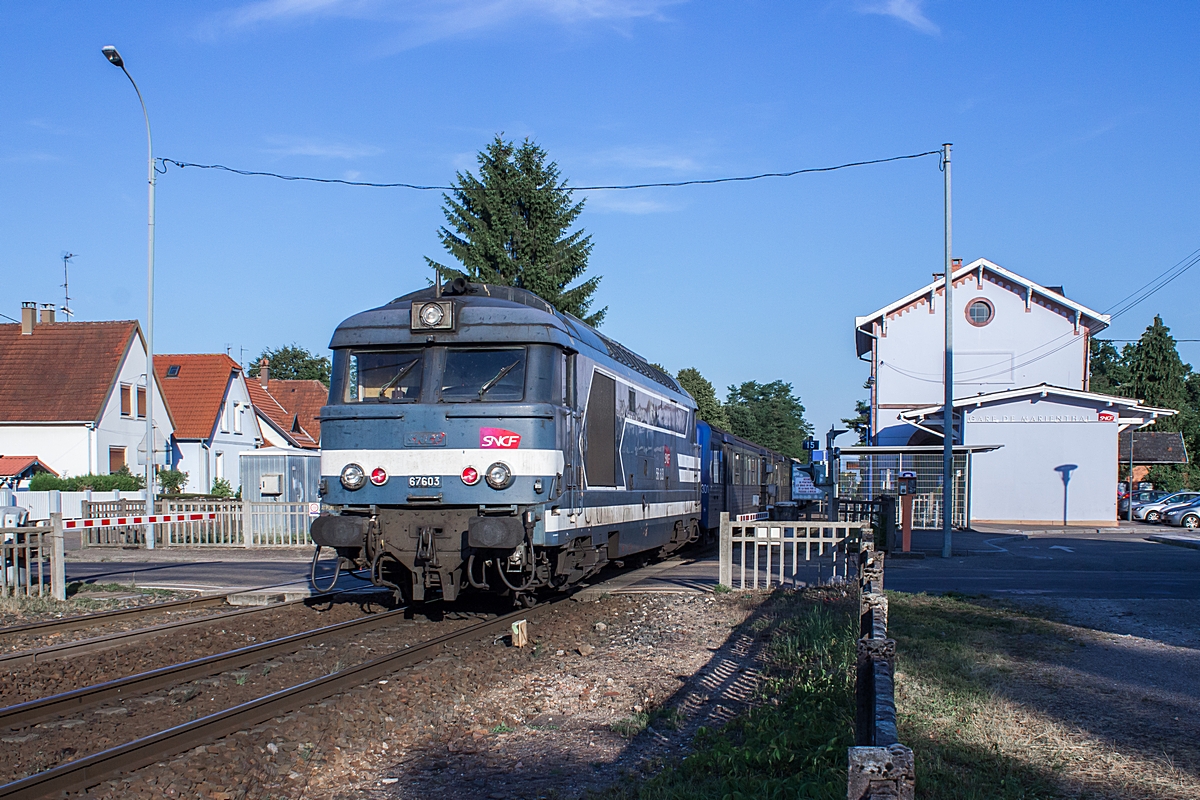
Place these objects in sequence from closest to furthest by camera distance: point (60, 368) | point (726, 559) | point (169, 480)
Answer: point (726, 559)
point (169, 480)
point (60, 368)

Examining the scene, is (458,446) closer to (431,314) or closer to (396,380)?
(396,380)

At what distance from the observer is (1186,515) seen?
1484 inches

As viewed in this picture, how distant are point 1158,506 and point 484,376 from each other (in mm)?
37366

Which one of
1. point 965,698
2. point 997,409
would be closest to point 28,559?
point 965,698

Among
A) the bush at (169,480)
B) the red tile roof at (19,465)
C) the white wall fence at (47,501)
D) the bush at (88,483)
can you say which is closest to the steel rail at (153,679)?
the white wall fence at (47,501)

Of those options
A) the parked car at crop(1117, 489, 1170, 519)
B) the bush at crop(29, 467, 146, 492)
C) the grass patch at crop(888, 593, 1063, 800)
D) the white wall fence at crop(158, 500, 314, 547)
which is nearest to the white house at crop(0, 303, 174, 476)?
the bush at crop(29, 467, 146, 492)

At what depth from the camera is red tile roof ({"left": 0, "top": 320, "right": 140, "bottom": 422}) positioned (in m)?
35.6

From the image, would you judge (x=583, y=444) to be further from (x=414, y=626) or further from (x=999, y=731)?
(x=999, y=731)

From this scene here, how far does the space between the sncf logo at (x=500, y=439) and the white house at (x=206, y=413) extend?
35.1m

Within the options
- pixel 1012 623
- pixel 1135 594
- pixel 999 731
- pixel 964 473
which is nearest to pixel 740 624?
pixel 1012 623

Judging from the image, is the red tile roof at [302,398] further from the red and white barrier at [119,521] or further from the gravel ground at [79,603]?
the gravel ground at [79,603]

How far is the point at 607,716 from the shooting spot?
7457mm

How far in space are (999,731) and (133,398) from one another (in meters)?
38.6

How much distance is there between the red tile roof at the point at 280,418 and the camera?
172 ft
